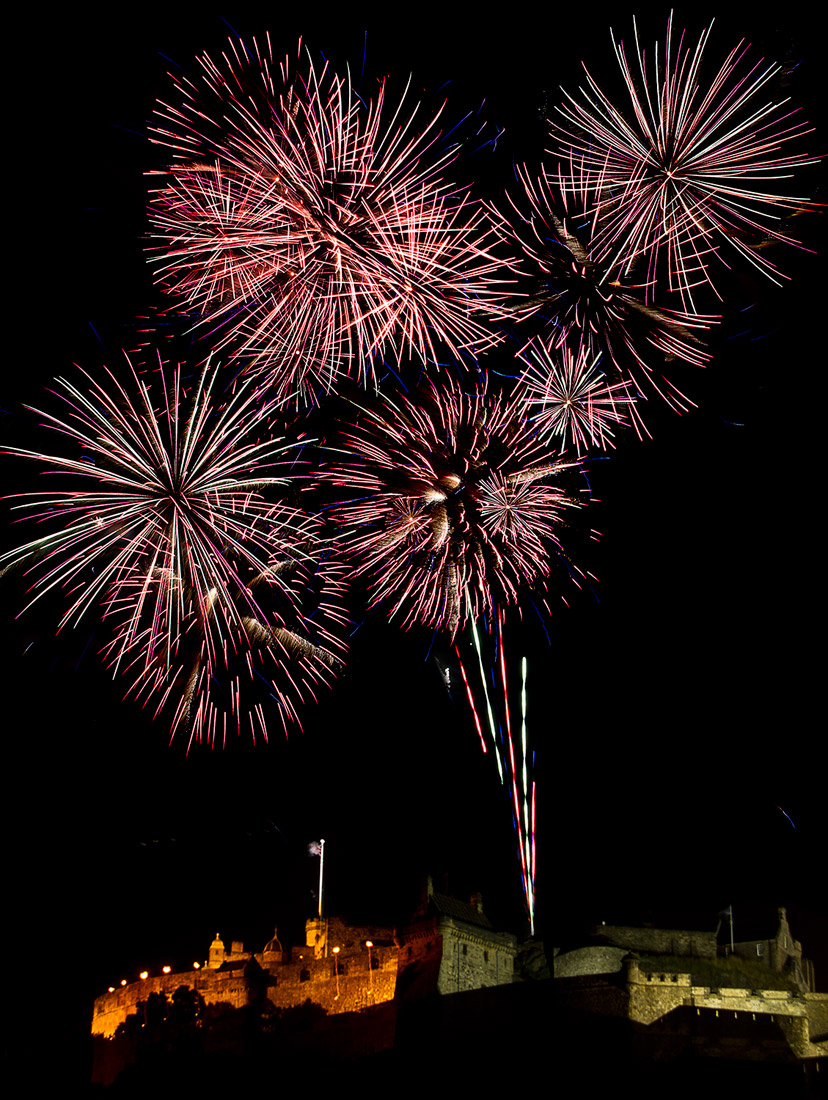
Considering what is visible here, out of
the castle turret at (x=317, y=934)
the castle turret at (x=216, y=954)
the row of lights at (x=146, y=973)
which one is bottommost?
the row of lights at (x=146, y=973)

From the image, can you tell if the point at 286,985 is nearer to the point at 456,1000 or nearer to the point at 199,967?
the point at 199,967

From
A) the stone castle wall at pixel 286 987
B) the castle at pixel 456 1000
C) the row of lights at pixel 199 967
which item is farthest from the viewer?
the row of lights at pixel 199 967

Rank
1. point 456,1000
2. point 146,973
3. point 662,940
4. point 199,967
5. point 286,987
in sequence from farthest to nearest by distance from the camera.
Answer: point 199,967 < point 662,940 < point 146,973 < point 286,987 < point 456,1000

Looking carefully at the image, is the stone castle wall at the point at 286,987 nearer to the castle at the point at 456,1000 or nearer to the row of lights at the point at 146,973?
the castle at the point at 456,1000

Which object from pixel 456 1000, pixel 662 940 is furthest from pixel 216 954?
pixel 662 940

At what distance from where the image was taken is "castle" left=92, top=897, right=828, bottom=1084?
2647 centimetres

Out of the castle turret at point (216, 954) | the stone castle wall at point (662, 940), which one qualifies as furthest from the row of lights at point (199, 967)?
the stone castle wall at point (662, 940)

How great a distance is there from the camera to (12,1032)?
2953cm

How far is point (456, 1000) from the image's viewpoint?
28453 mm

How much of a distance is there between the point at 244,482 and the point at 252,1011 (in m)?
24.2

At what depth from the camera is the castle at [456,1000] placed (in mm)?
26469

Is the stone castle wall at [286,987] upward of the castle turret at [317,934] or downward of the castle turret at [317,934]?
downward

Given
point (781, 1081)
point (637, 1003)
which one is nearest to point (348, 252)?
point (781, 1081)

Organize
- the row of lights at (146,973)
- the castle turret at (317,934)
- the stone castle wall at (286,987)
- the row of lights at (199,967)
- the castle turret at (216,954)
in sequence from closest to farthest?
the stone castle wall at (286,987), the row of lights at (199,967), the row of lights at (146,973), the castle turret at (317,934), the castle turret at (216,954)
